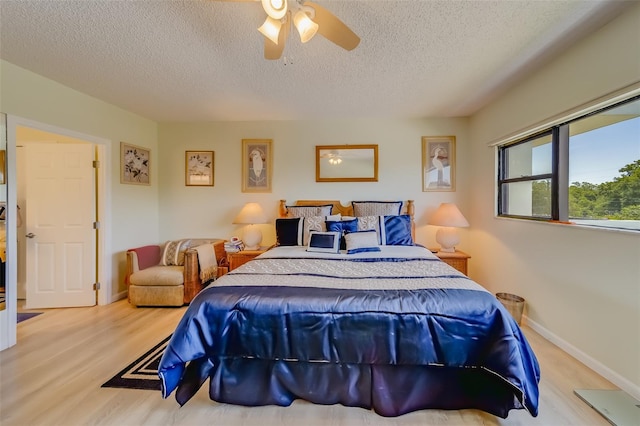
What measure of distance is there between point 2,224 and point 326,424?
132 inches

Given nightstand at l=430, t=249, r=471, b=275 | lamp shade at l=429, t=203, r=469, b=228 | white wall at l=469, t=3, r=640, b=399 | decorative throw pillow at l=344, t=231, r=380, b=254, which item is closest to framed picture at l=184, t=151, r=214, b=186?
decorative throw pillow at l=344, t=231, r=380, b=254

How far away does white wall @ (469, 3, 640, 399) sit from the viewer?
5.63ft

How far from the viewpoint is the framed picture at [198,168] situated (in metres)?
4.05

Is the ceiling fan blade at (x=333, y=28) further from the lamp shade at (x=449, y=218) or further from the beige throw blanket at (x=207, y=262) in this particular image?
the beige throw blanket at (x=207, y=262)

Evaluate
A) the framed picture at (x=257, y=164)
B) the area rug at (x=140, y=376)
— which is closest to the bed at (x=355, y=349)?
the area rug at (x=140, y=376)

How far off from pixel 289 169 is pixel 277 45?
237 cm

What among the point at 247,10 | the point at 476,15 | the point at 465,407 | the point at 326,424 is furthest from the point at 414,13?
the point at 326,424

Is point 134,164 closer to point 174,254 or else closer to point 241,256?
point 174,254

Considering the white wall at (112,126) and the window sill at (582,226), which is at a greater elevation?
the white wall at (112,126)

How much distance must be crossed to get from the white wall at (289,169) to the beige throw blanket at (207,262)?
53cm

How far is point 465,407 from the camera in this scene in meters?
1.55

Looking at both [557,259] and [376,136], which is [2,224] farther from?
[557,259]

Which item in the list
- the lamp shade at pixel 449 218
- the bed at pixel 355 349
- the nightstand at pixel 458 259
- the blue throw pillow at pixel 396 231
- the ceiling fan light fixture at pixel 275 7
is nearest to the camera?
the ceiling fan light fixture at pixel 275 7

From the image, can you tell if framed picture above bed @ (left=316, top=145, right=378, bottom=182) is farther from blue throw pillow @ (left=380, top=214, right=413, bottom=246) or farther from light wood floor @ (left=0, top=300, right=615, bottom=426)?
light wood floor @ (left=0, top=300, right=615, bottom=426)
